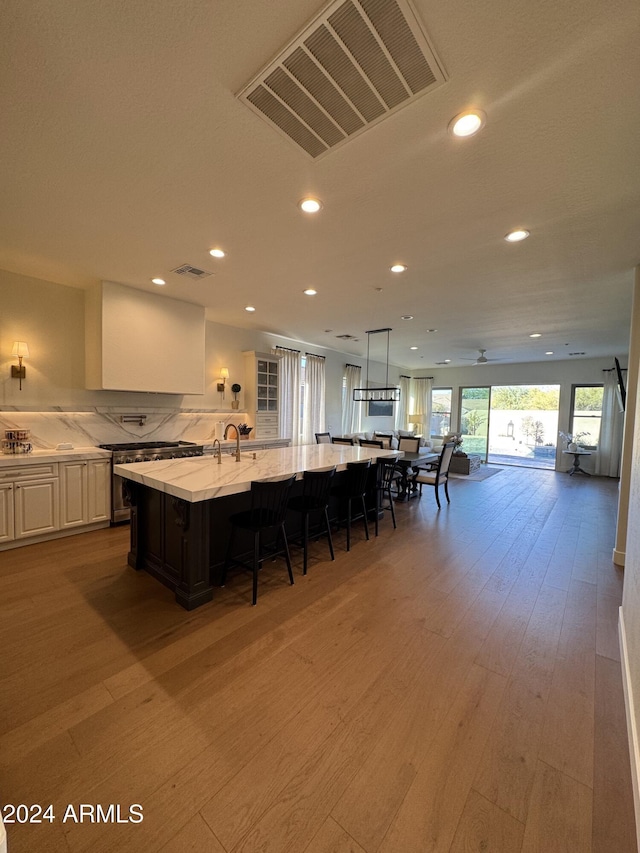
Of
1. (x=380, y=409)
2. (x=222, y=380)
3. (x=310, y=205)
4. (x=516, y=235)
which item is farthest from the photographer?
(x=380, y=409)

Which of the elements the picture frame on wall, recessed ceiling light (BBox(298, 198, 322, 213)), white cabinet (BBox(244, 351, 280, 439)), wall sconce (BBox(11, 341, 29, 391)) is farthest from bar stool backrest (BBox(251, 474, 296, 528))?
the picture frame on wall

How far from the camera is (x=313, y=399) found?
749 cm

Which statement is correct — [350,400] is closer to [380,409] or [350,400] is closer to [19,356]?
[380,409]

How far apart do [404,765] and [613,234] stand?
3695 millimetres

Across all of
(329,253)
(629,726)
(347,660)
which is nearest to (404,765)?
(347,660)

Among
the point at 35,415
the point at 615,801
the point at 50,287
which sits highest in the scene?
the point at 50,287

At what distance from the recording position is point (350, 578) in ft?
9.87

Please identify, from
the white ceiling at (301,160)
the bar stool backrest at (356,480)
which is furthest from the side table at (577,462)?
the bar stool backrest at (356,480)

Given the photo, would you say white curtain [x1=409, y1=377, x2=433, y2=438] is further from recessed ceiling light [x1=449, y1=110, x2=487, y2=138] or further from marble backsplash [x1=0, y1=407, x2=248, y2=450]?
recessed ceiling light [x1=449, y1=110, x2=487, y2=138]

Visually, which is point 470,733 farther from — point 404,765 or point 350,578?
point 350,578

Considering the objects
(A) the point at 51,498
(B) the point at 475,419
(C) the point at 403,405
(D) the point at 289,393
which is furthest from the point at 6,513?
(B) the point at 475,419

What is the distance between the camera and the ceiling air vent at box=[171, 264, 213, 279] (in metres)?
3.47

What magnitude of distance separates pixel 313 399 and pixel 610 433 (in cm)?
714

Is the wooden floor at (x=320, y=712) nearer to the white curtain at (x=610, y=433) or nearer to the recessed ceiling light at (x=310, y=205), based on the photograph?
the recessed ceiling light at (x=310, y=205)
